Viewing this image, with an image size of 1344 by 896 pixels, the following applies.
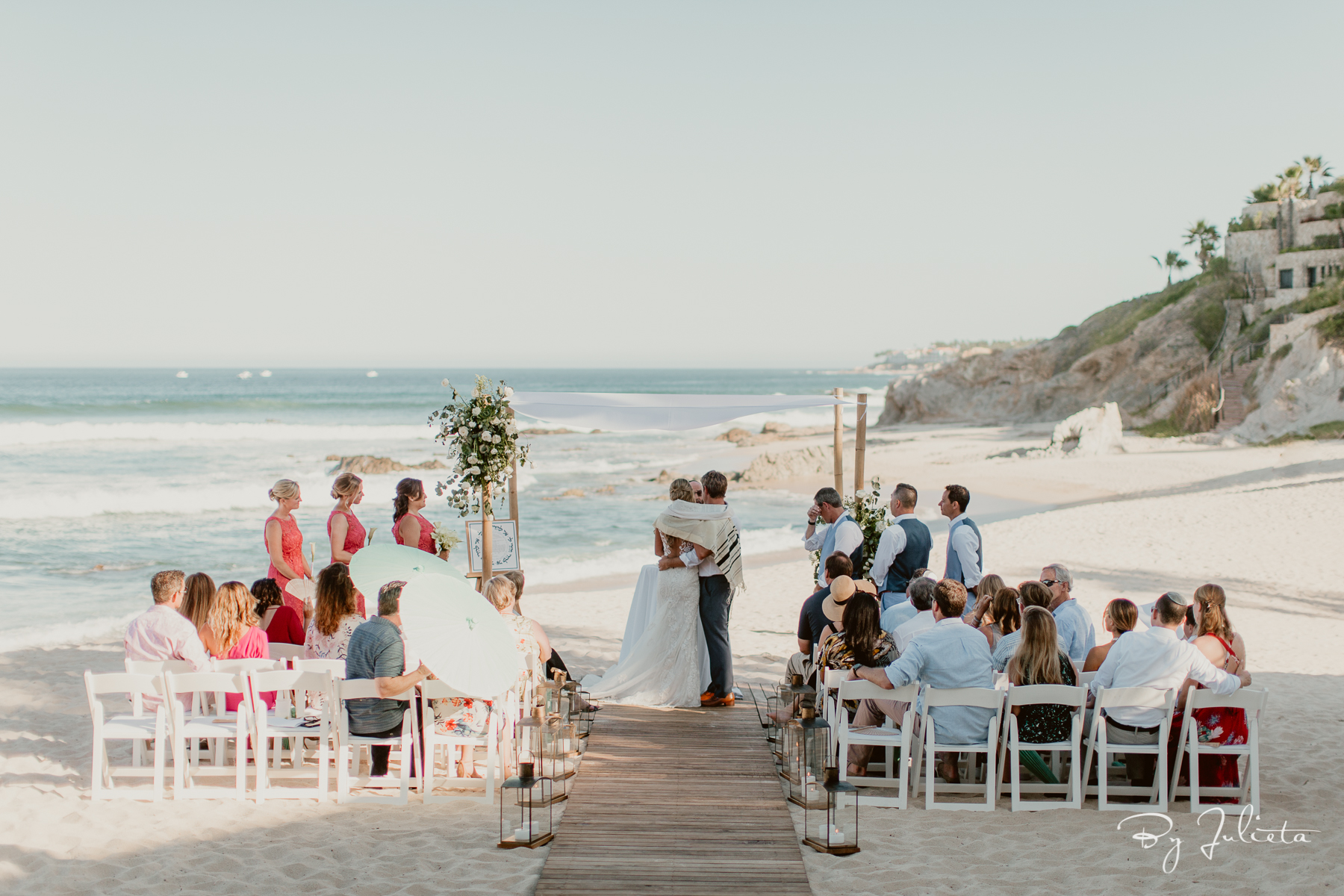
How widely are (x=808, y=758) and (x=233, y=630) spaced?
11.5ft

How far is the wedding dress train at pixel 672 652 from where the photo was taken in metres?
7.20

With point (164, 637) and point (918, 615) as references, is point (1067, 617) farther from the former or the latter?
point (164, 637)

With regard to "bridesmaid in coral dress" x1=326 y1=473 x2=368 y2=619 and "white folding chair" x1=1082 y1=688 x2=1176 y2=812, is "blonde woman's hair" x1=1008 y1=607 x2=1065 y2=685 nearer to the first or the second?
Result: "white folding chair" x1=1082 y1=688 x2=1176 y2=812

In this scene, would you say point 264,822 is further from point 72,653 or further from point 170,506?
point 170,506

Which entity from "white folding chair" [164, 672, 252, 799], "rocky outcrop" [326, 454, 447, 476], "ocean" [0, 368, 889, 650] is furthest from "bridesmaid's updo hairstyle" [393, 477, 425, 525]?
"rocky outcrop" [326, 454, 447, 476]

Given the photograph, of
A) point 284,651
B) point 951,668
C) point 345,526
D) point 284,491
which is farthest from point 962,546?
point 284,491

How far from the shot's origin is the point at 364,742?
5445 mm

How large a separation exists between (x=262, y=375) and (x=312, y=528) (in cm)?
11161

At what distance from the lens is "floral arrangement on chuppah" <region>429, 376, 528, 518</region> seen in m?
7.86

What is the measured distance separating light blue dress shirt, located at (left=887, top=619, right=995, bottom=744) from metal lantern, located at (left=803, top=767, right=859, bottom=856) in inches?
29.0

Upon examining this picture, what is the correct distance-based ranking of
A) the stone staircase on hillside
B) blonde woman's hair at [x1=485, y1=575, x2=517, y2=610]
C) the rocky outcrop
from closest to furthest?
blonde woman's hair at [x1=485, y1=575, x2=517, y2=610] < the rocky outcrop < the stone staircase on hillside

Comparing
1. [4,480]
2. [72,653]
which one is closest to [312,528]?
[72,653]

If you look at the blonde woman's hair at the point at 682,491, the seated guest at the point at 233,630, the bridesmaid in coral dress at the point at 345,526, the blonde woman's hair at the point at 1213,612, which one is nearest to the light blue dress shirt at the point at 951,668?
the blonde woman's hair at the point at 1213,612

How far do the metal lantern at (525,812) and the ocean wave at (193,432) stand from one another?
4286 cm
